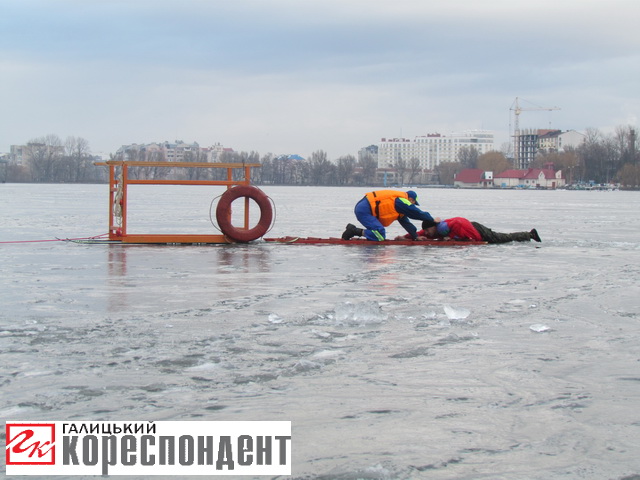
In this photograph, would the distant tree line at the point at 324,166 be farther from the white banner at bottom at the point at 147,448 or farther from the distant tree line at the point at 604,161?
the white banner at bottom at the point at 147,448

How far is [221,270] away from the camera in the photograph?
1053 cm

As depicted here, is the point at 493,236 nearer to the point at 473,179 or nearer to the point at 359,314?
the point at 359,314

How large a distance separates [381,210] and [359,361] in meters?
9.82

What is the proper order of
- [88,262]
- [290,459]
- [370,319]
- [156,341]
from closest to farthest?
[290,459]
[156,341]
[370,319]
[88,262]

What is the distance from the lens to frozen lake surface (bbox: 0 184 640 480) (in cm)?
376

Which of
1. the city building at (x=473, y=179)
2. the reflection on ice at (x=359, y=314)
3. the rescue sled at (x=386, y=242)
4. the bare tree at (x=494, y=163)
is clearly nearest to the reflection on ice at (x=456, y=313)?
the reflection on ice at (x=359, y=314)

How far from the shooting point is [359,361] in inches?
207

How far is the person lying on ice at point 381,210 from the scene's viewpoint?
48.5ft

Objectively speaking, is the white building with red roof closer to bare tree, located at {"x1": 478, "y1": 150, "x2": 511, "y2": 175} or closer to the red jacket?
bare tree, located at {"x1": 478, "y1": 150, "x2": 511, "y2": 175}

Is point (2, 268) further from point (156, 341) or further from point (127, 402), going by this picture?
point (127, 402)

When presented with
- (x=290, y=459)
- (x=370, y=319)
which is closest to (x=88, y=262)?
(x=370, y=319)

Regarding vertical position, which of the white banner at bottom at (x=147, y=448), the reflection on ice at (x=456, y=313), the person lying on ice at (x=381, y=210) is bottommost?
the white banner at bottom at (x=147, y=448)

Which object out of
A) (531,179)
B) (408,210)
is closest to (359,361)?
(408,210)

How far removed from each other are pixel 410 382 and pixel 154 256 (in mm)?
8220
